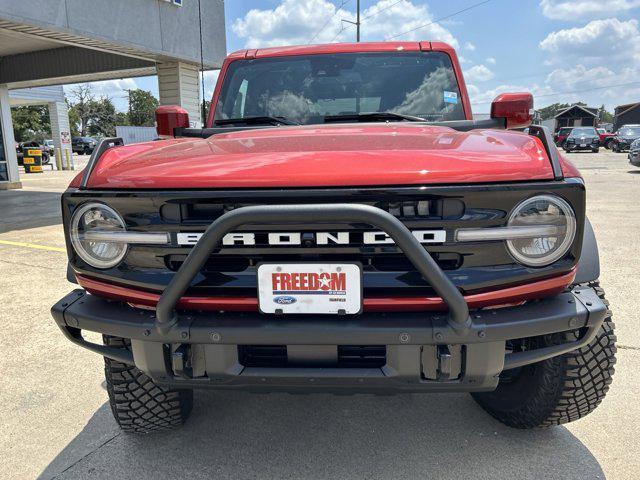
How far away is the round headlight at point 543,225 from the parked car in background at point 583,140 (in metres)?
33.0

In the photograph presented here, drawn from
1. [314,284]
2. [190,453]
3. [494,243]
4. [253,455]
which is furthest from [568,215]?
[190,453]

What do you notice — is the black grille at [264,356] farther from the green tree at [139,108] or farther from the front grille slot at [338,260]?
the green tree at [139,108]

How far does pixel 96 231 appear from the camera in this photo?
5.78ft

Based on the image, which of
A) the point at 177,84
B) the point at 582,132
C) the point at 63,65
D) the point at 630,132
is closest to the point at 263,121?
the point at 177,84

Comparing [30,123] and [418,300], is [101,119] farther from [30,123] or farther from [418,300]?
[418,300]

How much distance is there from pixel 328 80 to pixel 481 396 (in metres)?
2.05

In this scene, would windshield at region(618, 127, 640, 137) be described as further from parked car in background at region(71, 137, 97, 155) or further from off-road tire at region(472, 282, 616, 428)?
parked car in background at region(71, 137, 97, 155)

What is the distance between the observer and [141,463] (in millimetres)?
2158

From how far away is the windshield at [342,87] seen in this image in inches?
119

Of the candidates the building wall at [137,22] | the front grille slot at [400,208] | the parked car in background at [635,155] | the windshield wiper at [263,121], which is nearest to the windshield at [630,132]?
the parked car in background at [635,155]

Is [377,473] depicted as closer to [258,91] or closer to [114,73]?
[258,91]

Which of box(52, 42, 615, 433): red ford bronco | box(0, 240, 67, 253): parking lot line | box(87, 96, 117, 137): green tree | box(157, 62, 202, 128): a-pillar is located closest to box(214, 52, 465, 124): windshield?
box(52, 42, 615, 433): red ford bronco

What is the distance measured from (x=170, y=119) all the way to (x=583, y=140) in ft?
107

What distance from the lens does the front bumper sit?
1.55m
